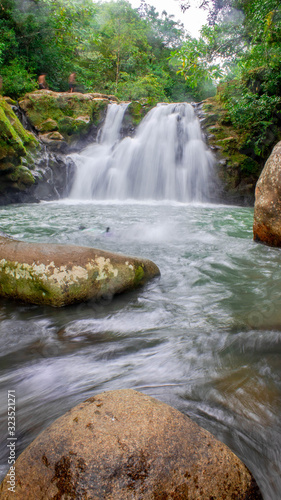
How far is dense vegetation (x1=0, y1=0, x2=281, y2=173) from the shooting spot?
8.95 metres

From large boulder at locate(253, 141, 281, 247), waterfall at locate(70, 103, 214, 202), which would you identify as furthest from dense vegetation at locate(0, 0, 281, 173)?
large boulder at locate(253, 141, 281, 247)

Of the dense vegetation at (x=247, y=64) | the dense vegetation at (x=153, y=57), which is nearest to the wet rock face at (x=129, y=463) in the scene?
the dense vegetation at (x=153, y=57)

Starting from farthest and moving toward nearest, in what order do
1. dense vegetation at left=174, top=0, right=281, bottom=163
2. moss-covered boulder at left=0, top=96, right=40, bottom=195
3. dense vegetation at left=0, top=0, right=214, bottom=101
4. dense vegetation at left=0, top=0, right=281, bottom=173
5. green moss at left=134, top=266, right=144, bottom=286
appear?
1. dense vegetation at left=0, top=0, right=214, bottom=101
2. moss-covered boulder at left=0, top=96, right=40, bottom=195
3. dense vegetation at left=0, top=0, right=281, bottom=173
4. dense vegetation at left=174, top=0, right=281, bottom=163
5. green moss at left=134, top=266, right=144, bottom=286

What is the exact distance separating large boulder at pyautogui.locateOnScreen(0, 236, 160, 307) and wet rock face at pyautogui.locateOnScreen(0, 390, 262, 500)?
1641 millimetres

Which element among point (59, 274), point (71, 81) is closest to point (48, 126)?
point (71, 81)

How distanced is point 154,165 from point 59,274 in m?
12.2

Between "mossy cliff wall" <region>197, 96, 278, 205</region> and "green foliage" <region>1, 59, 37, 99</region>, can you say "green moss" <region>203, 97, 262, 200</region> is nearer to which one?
"mossy cliff wall" <region>197, 96, 278, 205</region>

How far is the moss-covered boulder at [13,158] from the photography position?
9.77 meters

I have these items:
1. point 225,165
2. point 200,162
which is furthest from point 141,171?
point 225,165

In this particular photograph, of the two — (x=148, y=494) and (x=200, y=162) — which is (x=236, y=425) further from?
(x=200, y=162)

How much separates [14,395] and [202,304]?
191 centimetres

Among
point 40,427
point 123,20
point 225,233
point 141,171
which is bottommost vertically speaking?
point 40,427

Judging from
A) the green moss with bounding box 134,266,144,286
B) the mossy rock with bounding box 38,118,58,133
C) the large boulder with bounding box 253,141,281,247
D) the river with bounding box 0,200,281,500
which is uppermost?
the mossy rock with bounding box 38,118,58,133

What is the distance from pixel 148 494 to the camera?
92cm
